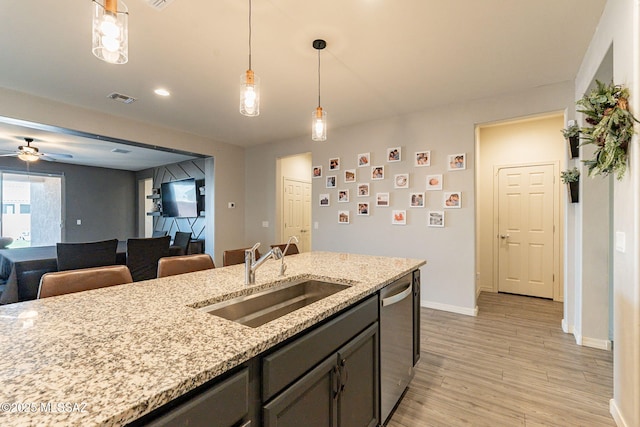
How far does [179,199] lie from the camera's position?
6695mm

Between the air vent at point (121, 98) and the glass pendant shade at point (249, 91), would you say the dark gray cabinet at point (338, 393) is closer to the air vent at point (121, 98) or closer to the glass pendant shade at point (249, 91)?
the glass pendant shade at point (249, 91)

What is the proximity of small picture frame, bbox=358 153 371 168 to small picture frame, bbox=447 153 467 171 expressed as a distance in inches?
44.2

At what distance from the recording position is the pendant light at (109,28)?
3.87 feet

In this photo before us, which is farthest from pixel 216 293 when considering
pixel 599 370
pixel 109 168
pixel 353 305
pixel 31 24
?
pixel 109 168

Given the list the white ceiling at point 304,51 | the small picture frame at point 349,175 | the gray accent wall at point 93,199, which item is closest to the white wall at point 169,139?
the white ceiling at point 304,51

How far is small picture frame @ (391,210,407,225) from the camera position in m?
4.06

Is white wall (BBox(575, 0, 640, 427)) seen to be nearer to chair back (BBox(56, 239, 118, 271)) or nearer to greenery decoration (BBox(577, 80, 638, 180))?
greenery decoration (BBox(577, 80, 638, 180))

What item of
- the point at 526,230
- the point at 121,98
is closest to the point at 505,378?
the point at 526,230

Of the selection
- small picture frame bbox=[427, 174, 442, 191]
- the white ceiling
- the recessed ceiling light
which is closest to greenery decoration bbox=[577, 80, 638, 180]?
the white ceiling

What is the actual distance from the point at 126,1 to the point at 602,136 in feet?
10.3

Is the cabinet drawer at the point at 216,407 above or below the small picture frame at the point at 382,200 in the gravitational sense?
below

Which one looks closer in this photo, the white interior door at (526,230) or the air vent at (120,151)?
the white interior door at (526,230)

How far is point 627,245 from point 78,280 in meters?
3.04

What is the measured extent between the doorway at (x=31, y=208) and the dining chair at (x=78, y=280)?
287 inches
